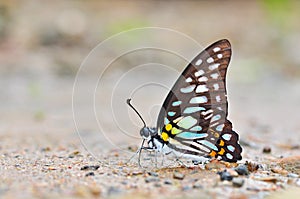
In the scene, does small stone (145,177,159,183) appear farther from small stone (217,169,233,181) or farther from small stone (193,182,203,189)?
small stone (217,169,233,181)

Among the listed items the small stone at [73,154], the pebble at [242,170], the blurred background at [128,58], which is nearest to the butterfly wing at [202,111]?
the pebble at [242,170]

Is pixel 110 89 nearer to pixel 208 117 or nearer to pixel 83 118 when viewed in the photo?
pixel 83 118

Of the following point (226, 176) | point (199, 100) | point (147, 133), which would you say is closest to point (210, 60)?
point (199, 100)

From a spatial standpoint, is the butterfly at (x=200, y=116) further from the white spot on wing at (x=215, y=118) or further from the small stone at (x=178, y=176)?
the small stone at (x=178, y=176)

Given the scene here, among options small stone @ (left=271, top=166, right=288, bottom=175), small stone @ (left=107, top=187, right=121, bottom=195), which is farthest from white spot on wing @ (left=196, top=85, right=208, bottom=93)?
small stone @ (left=107, top=187, right=121, bottom=195)

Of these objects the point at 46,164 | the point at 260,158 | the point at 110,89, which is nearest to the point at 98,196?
the point at 46,164

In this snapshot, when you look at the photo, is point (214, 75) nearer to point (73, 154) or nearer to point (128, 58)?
point (73, 154)
